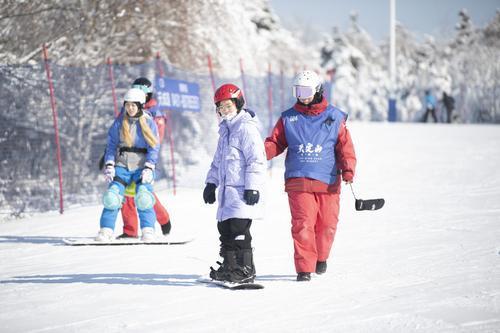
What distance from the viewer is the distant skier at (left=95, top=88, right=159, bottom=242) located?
29.5 ft

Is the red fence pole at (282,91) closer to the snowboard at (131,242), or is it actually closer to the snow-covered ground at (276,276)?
the snow-covered ground at (276,276)

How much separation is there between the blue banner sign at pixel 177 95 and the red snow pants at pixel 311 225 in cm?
703

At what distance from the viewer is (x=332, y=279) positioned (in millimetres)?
6801

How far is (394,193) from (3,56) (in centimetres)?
760

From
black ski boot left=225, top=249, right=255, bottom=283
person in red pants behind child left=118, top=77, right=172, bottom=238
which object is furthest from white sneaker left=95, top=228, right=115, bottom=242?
black ski boot left=225, top=249, right=255, bottom=283

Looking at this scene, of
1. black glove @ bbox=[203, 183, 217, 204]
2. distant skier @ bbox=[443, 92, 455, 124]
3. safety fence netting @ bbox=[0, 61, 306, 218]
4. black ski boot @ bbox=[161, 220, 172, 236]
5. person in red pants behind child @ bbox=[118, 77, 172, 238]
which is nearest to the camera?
black glove @ bbox=[203, 183, 217, 204]

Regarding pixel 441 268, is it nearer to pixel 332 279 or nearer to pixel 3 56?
pixel 332 279

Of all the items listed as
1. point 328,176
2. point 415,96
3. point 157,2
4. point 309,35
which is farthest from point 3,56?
point 309,35

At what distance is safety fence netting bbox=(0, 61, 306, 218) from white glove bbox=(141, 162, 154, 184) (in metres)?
3.87

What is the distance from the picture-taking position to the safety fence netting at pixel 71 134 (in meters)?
13.0

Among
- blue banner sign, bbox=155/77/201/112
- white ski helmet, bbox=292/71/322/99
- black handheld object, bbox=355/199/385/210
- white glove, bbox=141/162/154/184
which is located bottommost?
black handheld object, bbox=355/199/385/210

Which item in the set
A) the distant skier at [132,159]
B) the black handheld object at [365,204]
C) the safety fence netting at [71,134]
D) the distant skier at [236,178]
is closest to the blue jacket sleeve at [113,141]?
the distant skier at [132,159]

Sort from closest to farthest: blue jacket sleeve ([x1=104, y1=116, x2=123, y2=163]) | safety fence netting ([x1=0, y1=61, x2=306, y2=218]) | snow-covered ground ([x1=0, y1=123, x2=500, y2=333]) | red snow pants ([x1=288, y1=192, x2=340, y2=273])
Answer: snow-covered ground ([x1=0, y1=123, x2=500, y2=333]) → red snow pants ([x1=288, y1=192, x2=340, y2=273]) → blue jacket sleeve ([x1=104, y1=116, x2=123, y2=163]) → safety fence netting ([x1=0, y1=61, x2=306, y2=218])

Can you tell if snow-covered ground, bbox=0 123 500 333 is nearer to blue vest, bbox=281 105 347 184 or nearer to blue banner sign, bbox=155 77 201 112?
blue vest, bbox=281 105 347 184
